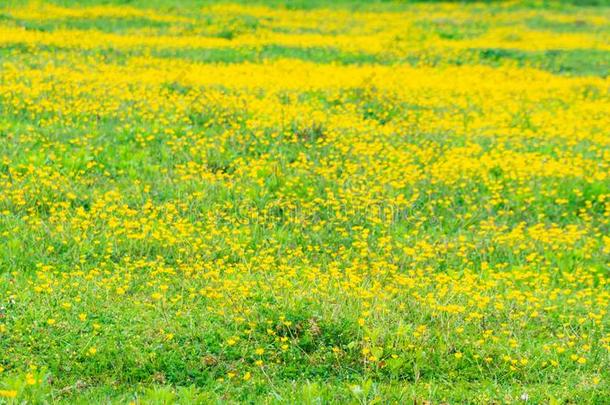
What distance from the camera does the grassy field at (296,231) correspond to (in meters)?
5.36

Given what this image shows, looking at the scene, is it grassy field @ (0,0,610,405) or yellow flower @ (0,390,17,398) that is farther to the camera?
grassy field @ (0,0,610,405)

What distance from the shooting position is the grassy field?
536cm

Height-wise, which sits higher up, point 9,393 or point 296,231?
point 9,393

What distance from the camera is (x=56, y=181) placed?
8.48m

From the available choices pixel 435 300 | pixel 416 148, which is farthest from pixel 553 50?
pixel 435 300

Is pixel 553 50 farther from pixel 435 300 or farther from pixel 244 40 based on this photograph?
pixel 435 300

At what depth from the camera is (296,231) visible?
26.0ft

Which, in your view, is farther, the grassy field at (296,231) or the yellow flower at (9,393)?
the grassy field at (296,231)

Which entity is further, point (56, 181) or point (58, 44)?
point (58, 44)

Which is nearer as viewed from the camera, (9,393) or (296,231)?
(9,393)

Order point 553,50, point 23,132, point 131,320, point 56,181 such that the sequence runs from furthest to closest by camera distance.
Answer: point 553,50 → point 23,132 → point 56,181 → point 131,320

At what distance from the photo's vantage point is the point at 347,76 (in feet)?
48.8

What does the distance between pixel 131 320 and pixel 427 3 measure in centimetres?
2678

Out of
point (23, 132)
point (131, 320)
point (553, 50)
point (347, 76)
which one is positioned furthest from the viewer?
point (553, 50)
